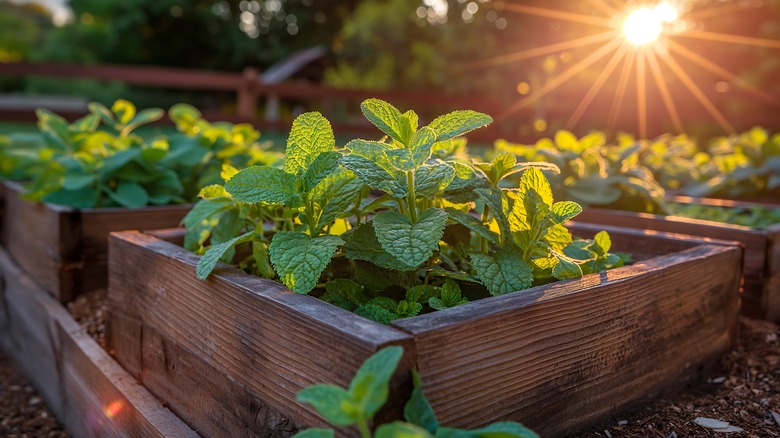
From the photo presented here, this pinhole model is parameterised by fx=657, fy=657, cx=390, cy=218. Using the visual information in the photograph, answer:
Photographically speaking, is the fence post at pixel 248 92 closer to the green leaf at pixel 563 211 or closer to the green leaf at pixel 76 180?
the green leaf at pixel 76 180

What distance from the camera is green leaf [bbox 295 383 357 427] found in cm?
72

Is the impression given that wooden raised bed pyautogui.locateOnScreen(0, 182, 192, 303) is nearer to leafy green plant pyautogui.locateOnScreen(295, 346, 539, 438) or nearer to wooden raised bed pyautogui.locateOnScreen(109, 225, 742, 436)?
wooden raised bed pyautogui.locateOnScreen(109, 225, 742, 436)

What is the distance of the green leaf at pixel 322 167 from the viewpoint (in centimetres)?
112

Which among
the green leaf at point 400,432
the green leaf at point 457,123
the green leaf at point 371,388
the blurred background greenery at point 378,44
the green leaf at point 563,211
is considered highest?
the blurred background greenery at point 378,44

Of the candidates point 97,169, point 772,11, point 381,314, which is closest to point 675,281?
point 381,314

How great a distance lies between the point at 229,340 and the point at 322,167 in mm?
327

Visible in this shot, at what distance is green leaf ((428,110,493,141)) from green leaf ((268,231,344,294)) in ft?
0.87

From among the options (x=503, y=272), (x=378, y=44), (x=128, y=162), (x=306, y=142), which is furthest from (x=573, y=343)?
(x=378, y=44)

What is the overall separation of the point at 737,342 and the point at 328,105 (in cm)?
1047

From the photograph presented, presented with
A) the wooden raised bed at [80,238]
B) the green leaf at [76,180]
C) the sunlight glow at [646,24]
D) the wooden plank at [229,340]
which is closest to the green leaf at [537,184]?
the wooden plank at [229,340]

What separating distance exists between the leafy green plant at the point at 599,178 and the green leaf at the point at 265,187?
115 centimetres

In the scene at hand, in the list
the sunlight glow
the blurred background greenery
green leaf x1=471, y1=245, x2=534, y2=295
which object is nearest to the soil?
green leaf x1=471, y1=245, x2=534, y2=295

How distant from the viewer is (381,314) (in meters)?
1.03

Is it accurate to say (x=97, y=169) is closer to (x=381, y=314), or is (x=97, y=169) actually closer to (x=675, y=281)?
(x=381, y=314)
